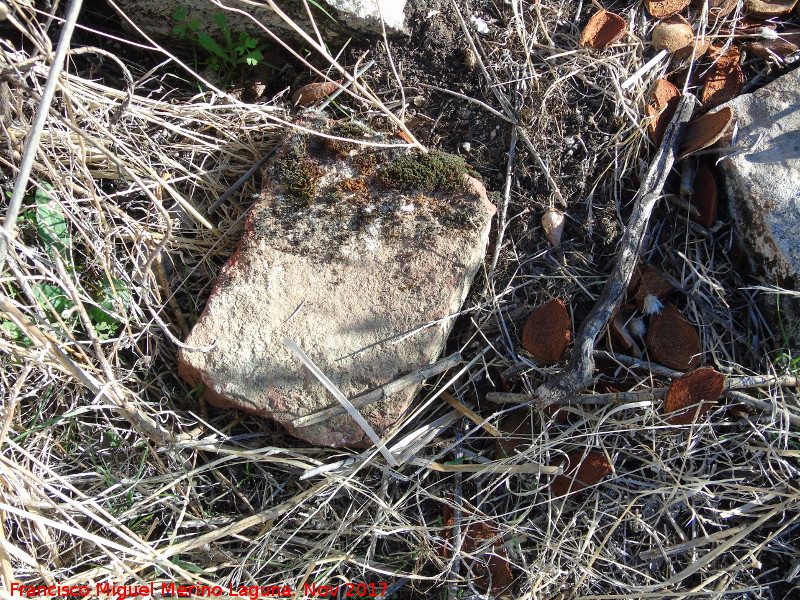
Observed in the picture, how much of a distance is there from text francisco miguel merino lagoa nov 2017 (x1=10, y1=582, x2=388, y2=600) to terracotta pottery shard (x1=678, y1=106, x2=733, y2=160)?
6.26 feet

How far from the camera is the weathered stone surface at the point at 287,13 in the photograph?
2.38m

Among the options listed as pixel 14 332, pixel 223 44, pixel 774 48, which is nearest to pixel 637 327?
pixel 774 48

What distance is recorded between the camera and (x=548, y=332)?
2180mm

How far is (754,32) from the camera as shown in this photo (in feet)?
8.12

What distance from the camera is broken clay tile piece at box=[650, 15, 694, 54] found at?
2402 mm

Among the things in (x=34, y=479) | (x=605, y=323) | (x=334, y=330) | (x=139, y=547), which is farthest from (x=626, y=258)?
(x=34, y=479)

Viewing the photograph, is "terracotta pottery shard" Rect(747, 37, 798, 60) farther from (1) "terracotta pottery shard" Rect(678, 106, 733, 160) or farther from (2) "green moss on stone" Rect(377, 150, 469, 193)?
(2) "green moss on stone" Rect(377, 150, 469, 193)

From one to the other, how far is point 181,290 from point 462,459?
3.97ft

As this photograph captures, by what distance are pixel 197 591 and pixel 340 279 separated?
1.13 m

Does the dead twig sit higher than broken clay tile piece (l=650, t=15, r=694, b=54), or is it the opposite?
broken clay tile piece (l=650, t=15, r=694, b=54)

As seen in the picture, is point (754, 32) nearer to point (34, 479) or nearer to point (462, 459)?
point (462, 459)

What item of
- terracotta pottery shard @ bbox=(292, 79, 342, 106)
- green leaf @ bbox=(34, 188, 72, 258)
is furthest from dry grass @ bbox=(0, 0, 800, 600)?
terracotta pottery shard @ bbox=(292, 79, 342, 106)

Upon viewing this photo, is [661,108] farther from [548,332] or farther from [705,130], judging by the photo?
[548,332]

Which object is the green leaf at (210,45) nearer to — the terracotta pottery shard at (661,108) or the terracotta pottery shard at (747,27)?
the terracotta pottery shard at (661,108)
